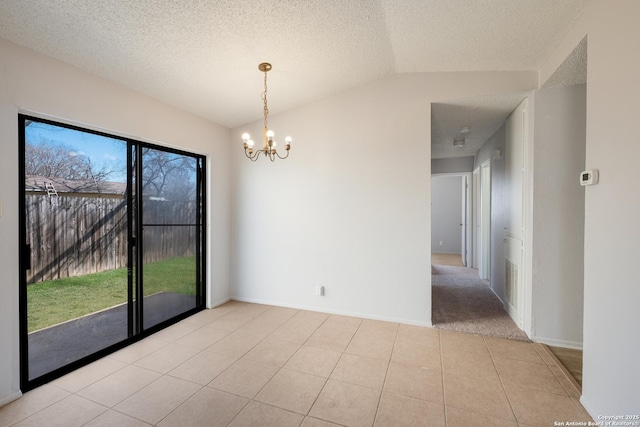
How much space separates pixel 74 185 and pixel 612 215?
4099 mm

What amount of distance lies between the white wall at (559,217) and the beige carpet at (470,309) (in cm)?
37

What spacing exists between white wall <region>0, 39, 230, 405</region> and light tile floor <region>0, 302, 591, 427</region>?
600 millimetres

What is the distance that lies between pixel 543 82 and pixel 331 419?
358cm

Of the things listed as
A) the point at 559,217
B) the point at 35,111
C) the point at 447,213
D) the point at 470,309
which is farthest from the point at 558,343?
the point at 447,213

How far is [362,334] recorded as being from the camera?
2934 millimetres

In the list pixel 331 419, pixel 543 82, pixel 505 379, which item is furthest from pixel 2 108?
pixel 543 82

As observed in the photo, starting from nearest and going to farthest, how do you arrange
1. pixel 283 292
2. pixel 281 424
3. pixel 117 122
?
pixel 281 424 → pixel 117 122 → pixel 283 292

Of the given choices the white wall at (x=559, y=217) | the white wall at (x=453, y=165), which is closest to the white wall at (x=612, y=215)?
the white wall at (x=559, y=217)

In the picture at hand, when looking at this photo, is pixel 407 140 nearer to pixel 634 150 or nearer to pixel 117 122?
pixel 634 150

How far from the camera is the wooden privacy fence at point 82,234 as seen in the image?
2.16 meters

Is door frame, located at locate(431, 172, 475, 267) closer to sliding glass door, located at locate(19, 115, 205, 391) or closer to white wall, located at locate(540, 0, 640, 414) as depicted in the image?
white wall, located at locate(540, 0, 640, 414)

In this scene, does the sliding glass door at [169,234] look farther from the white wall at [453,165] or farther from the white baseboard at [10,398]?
the white wall at [453,165]

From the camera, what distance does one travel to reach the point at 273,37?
232 centimetres

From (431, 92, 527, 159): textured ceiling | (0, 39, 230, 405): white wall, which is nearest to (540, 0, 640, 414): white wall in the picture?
(431, 92, 527, 159): textured ceiling
